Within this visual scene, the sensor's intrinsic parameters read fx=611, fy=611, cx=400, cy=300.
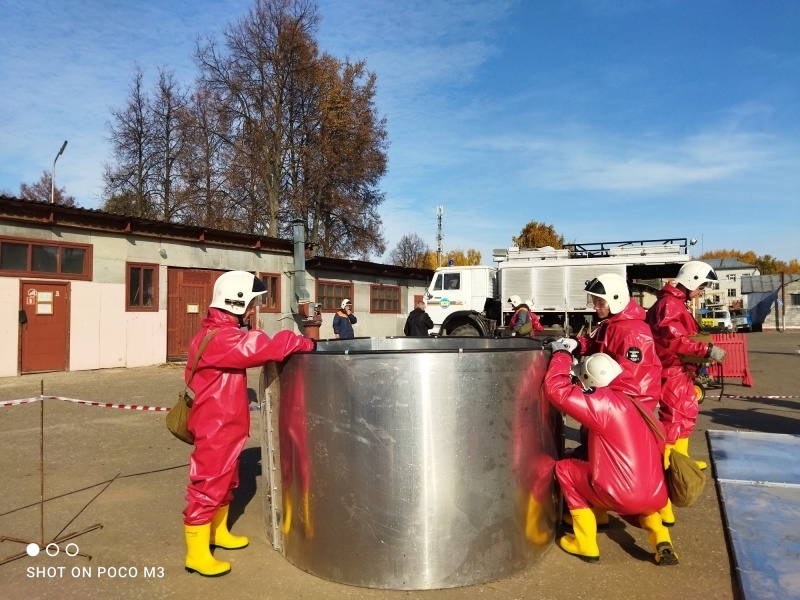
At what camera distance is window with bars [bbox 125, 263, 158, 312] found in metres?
15.6

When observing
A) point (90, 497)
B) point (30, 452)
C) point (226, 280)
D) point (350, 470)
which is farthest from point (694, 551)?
point (30, 452)

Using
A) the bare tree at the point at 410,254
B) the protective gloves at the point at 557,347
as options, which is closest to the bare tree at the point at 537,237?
the bare tree at the point at 410,254

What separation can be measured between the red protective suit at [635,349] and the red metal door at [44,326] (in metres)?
13.4

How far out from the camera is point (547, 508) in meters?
3.74

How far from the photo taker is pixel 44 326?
45.5ft

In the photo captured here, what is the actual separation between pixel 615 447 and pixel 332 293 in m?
19.5

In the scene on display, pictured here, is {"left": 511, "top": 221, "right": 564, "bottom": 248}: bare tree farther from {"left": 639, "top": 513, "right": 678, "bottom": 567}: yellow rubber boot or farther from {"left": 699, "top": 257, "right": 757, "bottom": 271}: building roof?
{"left": 639, "top": 513, "right": 678, "bottom": 567}: yellow rubber boot

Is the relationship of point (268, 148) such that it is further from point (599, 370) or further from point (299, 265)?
point (599, 370)

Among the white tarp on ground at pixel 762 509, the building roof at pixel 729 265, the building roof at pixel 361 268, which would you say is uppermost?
the building roof at pixel 729 265

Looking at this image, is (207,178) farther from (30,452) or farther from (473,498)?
(473,498)

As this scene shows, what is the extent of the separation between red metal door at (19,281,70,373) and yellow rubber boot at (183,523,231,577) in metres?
12.1

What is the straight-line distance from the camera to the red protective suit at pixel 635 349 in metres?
4.09

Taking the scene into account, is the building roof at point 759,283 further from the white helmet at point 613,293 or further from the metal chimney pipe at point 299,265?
the white helmet at point 613,293

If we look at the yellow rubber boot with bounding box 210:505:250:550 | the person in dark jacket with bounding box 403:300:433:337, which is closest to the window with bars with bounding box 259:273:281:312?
the person in dark jacket with bounding box 403:300:433:337
